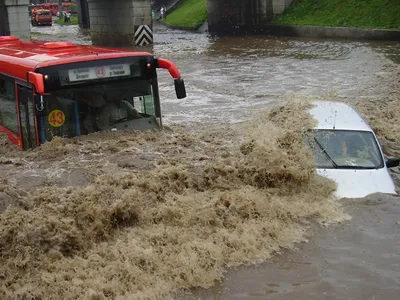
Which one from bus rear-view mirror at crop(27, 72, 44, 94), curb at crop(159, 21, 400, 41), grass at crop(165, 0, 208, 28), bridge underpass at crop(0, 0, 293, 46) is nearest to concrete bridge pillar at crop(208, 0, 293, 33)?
bridge underpass at crop(0, 0, 293, 46)

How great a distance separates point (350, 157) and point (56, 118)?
14.0ft

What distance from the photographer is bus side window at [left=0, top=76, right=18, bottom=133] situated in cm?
896

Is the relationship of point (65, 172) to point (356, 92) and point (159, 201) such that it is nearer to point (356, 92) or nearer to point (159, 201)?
point (159, 201)

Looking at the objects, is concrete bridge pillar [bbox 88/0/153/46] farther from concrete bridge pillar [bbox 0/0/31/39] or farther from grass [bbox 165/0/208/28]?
grass [bbox 165/0/208/28]

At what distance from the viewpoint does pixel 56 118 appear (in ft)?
26.7

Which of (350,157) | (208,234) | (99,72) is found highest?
(99,72)

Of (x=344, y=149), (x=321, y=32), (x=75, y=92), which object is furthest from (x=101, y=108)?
(x=321, y=32)

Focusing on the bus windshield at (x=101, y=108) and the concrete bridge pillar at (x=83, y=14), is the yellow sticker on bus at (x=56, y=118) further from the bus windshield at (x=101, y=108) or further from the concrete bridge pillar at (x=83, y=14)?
the concrete bridge pillar at (x=83, y=14)

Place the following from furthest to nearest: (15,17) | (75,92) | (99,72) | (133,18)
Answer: (133,18) → (15,17) → (99,72) → (75,92)

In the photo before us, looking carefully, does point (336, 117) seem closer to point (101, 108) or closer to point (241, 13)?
point (101, 108)

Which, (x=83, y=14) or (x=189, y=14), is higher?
(x=83, y=14)

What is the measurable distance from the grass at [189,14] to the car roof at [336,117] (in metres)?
39.3

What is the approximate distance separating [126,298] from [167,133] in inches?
173

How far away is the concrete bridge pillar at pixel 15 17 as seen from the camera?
33.5m
